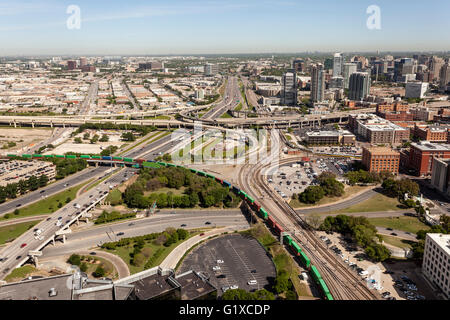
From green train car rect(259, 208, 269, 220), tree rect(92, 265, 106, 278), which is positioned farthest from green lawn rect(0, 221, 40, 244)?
green train car rect(259, 208, 269, 220)

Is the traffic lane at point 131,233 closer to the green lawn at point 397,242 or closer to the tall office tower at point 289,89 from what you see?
the green lawn at point 397,242

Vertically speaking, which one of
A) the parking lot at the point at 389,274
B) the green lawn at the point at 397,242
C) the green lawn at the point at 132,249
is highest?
the green lawn at the point at 397,242

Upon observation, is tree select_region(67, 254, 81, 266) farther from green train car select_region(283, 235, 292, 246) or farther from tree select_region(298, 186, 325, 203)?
tree select_region(298, 186, 325, 203)

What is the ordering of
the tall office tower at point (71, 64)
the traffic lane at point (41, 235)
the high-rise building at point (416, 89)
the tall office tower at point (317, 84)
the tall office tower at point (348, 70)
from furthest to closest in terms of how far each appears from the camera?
the tall office tower at point (71, 64)
the tall office tower at point (348, 70)
the high-rise building at point (416, 89)
the tall office tower at point (317, 84)
the traffic lane at point (41, 235)

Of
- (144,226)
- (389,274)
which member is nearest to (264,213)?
(144,226)

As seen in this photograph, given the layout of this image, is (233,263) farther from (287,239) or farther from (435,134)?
(435,134)

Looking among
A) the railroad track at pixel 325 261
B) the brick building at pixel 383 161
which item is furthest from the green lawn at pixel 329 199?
the brick building at pixel 383 161

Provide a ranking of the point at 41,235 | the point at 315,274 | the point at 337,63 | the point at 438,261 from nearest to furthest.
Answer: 1. the point at 438,261
2. the point at 315,274
3. the point at 41,235
4. the point at 337,63
